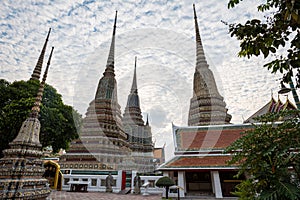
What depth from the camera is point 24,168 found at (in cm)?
730

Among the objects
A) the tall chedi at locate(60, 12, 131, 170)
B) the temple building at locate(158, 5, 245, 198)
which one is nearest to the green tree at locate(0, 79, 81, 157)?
the tall chedi at locate(60, 12, 131, 170)

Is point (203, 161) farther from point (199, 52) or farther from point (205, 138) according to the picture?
point (199, 52)

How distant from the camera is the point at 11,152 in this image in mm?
7488

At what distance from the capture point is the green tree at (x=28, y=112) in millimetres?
11789

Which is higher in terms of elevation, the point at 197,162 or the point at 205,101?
the point at 205,101

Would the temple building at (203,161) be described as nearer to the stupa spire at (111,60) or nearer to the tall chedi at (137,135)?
the stupa spire at (111,60)

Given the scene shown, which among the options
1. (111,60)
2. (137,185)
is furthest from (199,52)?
(137,185)

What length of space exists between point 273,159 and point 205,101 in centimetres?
2076

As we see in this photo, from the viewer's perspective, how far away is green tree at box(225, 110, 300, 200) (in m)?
3.40

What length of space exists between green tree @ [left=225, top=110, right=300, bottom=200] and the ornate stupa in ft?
24.4

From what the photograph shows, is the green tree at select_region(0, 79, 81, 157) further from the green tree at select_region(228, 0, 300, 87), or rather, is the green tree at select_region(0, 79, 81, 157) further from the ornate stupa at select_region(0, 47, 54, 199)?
the green tree at select_region(228, 0, 300, 87)

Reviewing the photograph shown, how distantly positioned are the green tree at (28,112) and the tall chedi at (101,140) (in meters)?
5.68

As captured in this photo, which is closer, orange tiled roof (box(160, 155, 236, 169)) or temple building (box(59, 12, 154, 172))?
orange tiled roof (box(160, 155, 236, 169))

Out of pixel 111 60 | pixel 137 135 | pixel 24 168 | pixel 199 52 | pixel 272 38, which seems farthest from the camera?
pixel 137 135
